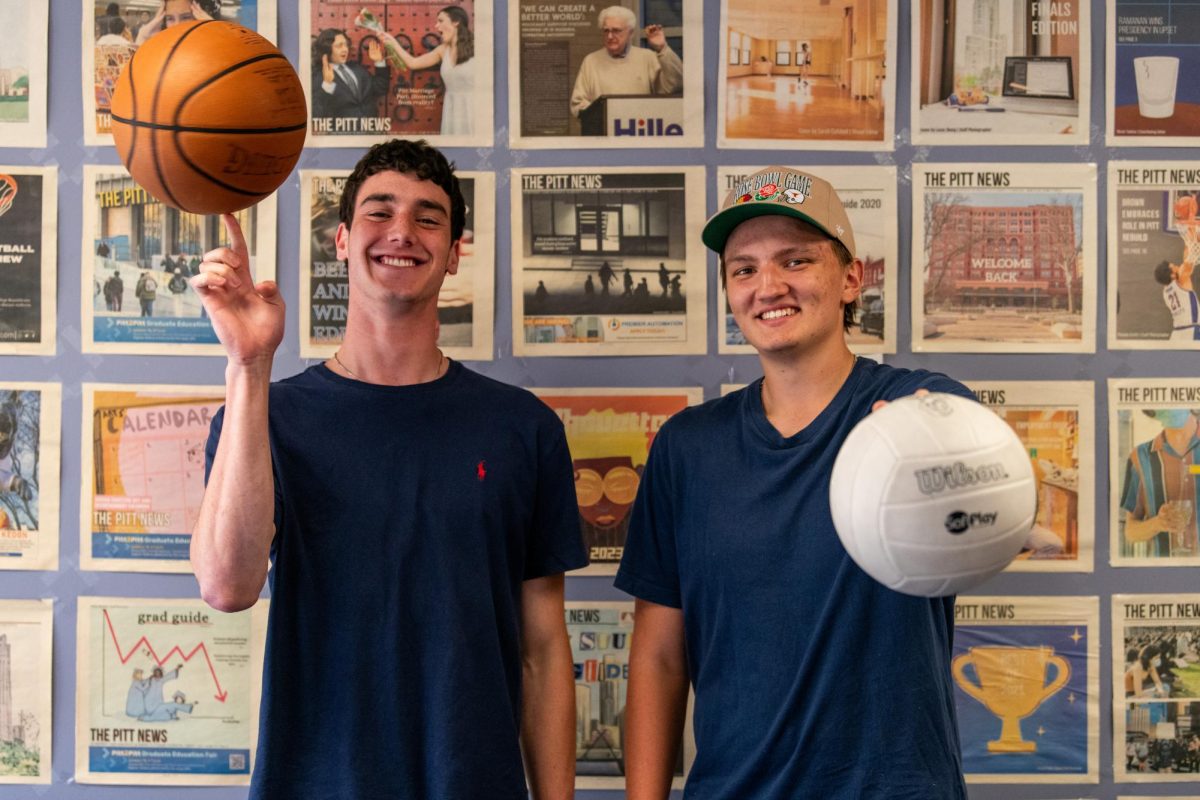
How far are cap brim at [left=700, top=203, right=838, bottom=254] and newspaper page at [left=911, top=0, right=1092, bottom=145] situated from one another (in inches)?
23.8

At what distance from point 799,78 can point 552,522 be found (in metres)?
0.98

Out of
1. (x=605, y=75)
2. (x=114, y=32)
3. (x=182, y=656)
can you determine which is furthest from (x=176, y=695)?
(x=605, y=75)

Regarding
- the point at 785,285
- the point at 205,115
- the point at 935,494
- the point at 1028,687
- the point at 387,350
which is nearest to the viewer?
the point at 935,494

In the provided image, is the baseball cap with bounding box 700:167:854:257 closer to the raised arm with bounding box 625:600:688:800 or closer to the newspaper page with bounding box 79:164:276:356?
the raised arm with bounding box 625:600:688:800

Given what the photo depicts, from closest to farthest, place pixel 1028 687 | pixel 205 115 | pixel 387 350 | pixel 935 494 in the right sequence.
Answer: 1. pixel 935 494
2. pixel 205 115
3. pixel 387 350
4. pixel 1028 687

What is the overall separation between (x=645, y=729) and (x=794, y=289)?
72 cm

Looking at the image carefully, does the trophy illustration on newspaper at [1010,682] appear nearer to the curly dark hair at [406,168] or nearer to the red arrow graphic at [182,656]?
the curly dark hair at [406,168]

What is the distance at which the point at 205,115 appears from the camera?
1.27 metres

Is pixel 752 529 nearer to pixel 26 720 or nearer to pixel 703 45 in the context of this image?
pixel 703 45

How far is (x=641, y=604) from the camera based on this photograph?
60.9 inches

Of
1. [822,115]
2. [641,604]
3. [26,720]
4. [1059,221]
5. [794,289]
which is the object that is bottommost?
[26,720]

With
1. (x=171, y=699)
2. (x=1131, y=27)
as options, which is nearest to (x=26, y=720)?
(x=171, y=699)

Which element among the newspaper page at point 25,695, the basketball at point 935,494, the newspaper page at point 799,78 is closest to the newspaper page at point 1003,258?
the newspaper page at point 799,78

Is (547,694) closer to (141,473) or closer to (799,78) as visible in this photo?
(141,473)
